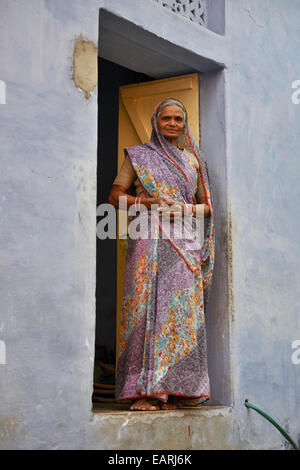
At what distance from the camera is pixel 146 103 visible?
16.4ft

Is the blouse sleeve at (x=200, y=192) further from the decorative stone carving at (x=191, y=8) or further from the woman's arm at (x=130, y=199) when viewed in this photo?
the decorative stone carving at (x=191, y=8)

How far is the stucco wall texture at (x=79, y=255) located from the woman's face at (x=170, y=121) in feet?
1.45

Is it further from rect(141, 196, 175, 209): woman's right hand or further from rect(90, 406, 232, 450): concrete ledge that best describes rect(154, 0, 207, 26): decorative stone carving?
rect(90, 406, 232, 450): concrete ledge

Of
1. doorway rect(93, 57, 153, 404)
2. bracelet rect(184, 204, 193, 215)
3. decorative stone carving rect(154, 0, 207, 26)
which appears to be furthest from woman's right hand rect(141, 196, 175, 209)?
doorway rect(93, 57, 153, 404)

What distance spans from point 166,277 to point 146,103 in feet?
5.05

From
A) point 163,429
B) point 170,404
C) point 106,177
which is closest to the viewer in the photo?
point 163,429

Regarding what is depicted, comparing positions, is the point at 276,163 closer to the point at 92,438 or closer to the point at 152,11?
the point at 152,11

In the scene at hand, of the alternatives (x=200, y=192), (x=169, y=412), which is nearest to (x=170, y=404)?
(x=169, y=412)

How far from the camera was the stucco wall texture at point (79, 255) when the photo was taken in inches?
132

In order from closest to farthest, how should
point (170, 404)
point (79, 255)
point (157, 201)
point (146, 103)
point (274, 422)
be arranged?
point (79, 255) → point (170, 404) → point (157, 201) → point (274, 422) → point (146, 103)

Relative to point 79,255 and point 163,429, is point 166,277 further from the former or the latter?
point 163,429

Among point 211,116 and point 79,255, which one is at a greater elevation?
point 211,116

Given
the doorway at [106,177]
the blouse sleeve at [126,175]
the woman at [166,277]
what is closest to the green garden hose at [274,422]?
the woman at [166,277]

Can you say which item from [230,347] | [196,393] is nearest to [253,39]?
[230,347]
